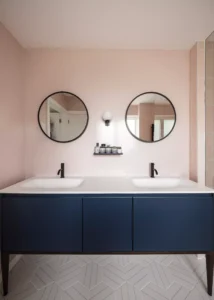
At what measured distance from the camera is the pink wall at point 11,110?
1.76 metres

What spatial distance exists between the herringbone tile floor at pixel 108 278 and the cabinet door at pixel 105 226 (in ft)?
1.25

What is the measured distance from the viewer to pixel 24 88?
218 cm

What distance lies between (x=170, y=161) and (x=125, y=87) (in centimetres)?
107

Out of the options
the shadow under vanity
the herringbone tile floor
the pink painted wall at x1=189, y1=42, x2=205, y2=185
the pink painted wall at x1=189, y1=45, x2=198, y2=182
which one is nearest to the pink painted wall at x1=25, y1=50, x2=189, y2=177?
the pink painted wall at x1=189, y1=45, x2=198, y2=182

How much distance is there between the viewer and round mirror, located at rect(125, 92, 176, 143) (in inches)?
86.4

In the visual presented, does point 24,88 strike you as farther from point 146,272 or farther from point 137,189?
point 146,272

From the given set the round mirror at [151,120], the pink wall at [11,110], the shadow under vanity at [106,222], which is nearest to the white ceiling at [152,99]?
the round mirror at [151,120]

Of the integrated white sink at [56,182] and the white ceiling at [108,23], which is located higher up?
the white ceiling at [108,23]

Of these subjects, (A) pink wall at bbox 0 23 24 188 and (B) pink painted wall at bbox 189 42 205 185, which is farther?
(B) pink painted wall at bbox 189 42 205 185

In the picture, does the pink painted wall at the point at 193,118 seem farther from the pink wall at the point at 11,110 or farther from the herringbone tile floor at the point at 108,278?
the pink wall at the point at 11,110

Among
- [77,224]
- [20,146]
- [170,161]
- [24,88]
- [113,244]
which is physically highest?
[24,88]

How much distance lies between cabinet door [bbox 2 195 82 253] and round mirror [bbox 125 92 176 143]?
3.78 ft

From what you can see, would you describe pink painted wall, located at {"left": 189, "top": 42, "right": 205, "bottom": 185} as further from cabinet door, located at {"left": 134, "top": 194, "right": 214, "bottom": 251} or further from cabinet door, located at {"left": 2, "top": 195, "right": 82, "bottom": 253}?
cabinet door, located at {"left": 2, "top": 195, "right": 82, "bottom": 253}

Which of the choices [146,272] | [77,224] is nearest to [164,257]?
[146,272]
